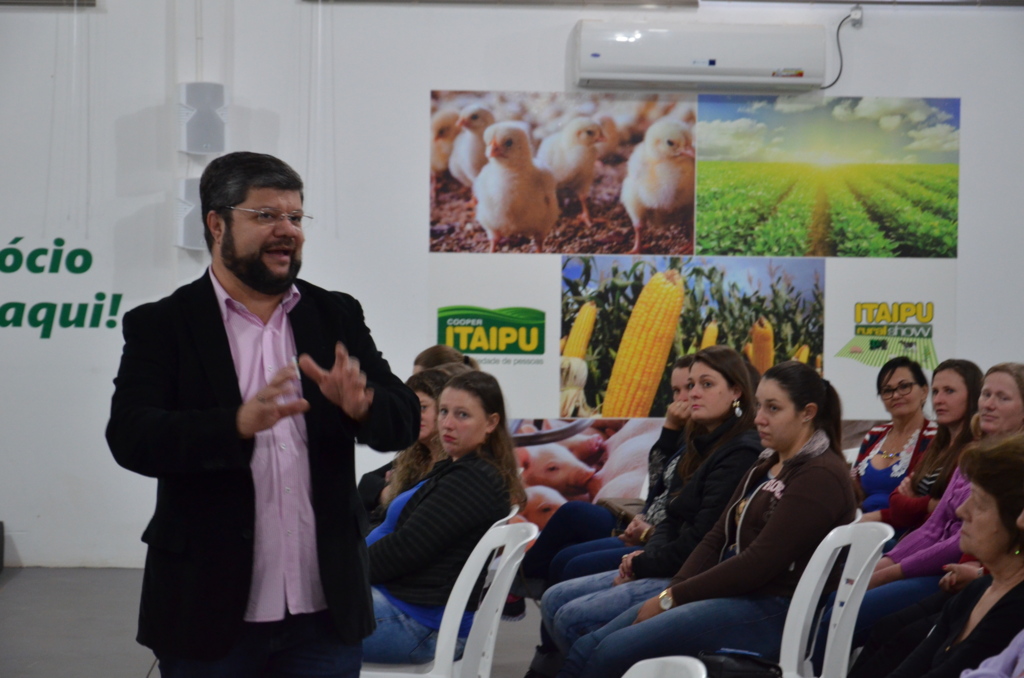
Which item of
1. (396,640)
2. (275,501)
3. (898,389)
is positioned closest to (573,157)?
(898,389)

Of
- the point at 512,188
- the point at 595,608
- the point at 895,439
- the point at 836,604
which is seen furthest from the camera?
the point at 512,188

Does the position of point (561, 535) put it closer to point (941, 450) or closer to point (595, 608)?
point (595, 608)

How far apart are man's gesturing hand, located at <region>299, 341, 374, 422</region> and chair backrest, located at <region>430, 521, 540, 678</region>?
103cm

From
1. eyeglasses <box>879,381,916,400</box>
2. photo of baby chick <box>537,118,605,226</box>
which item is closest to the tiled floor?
eyeglasses <box>879,381,916,400</box>

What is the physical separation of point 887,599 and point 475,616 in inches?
54.4

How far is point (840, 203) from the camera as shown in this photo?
5637mm

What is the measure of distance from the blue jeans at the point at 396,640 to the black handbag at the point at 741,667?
660 millimetres

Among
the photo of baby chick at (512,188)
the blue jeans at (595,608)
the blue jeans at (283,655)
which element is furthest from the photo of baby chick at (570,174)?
the blue jeans at (283,655)

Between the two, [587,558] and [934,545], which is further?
[587,558]

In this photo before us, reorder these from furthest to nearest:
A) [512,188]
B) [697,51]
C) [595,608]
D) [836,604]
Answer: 1. [512,188]
2. [697,51]
3. [595,608]
4. [836,604]

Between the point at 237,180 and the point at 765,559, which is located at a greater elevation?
the point at 237,180

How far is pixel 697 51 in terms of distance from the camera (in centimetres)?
542

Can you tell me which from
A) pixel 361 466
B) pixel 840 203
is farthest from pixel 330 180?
pixel 840 203

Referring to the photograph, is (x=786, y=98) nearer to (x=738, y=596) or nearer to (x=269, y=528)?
(x=738, y=596)
